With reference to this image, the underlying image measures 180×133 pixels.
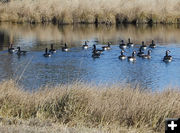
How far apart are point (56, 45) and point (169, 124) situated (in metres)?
30.1

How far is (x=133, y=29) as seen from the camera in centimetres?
4741

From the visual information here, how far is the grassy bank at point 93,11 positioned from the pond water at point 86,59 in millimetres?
3197

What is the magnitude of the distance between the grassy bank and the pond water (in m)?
3.20

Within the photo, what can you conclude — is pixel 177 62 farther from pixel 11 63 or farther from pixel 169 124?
pixel 169 124

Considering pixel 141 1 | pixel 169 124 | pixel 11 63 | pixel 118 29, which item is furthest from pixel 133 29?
pixel 169 124

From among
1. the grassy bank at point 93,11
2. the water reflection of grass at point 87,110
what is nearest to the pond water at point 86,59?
the water reflection of grass at point 87,110

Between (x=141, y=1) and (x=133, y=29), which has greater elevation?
(x=141, y=1)

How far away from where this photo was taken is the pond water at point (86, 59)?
846 inches

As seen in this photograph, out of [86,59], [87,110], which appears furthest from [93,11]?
[87,110]

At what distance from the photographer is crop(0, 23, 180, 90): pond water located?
21.5 meters

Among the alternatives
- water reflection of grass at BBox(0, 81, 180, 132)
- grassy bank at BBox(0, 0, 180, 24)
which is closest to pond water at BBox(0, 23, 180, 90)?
water reflection of grass at BBox(0, 81, 180, 132)

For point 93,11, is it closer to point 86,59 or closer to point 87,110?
point 86,59

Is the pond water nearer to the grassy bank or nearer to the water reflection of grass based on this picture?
the water reflection of grass

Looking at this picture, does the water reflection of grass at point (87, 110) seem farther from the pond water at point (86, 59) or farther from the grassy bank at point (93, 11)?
the grassy bank at point (93, 11)
